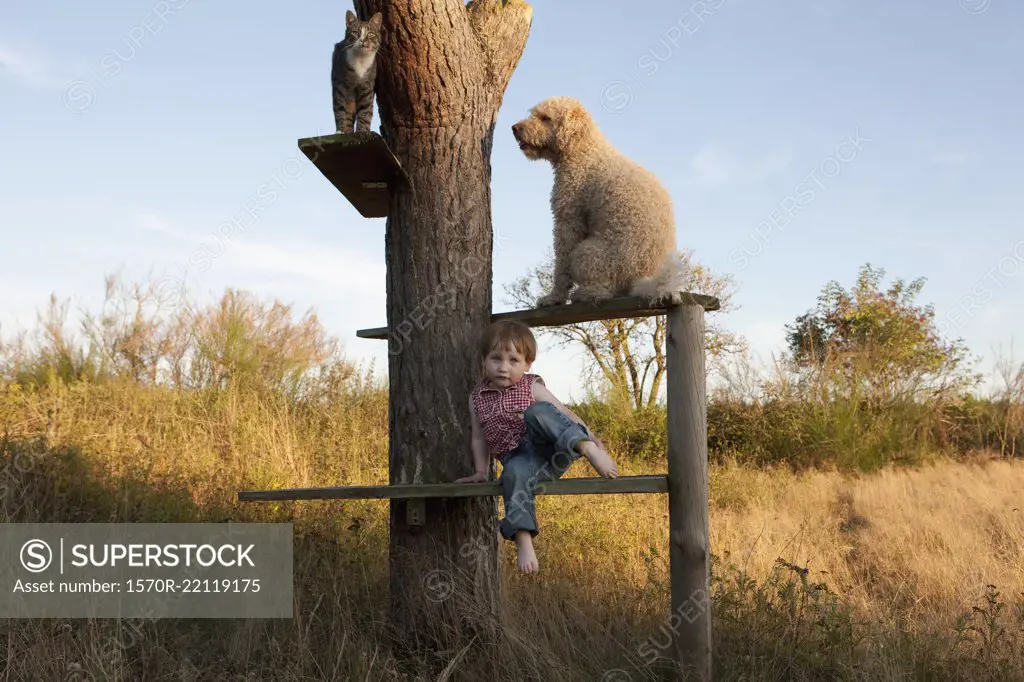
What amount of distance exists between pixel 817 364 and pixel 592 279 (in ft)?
31.0

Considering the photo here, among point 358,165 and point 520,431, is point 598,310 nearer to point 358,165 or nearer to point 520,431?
point 520,431

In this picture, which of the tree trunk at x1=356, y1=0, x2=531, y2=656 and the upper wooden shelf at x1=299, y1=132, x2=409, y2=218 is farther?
the tree trunk at x1=356, y1=0, x2=531, y2=656

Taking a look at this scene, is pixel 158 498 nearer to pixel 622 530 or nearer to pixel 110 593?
pixel 110 593

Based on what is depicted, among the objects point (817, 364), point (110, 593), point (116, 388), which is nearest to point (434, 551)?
point (110, 593)

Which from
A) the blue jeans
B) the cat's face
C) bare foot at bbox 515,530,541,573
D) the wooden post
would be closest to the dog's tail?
the wooden post

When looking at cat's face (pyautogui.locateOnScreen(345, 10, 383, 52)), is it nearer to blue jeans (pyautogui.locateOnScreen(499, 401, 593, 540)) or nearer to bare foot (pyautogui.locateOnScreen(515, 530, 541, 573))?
blue jeans (pyautogui.locateOnScreen(499, 401, 593, 540))

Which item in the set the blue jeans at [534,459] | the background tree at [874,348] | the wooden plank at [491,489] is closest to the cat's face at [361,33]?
the blue jeans at [534,459]

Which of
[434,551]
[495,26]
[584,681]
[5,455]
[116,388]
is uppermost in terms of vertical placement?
[495,26]

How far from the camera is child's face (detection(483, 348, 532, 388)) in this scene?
Answer: 12.9 ft

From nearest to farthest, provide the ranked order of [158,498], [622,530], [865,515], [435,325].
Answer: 1. [435,325]
2. [158,498]
3. [622,530]
4. [865,515]

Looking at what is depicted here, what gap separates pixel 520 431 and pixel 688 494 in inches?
33.8

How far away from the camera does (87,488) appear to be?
6559 mm

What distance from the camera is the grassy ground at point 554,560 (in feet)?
12.8

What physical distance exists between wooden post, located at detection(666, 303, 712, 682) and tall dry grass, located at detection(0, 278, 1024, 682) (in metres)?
0.19
